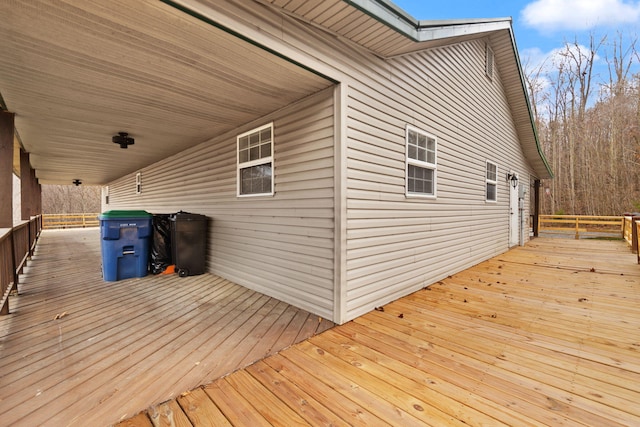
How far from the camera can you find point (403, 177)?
3721 millimetres

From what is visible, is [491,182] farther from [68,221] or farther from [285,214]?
[68,221]

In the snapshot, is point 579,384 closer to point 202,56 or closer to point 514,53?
point 202,56

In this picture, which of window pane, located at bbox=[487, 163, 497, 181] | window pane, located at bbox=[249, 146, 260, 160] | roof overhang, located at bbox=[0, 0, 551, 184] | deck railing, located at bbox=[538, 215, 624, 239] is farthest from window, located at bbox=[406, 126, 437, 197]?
deck railing, located at bbox=[538, 215, 624, 239]

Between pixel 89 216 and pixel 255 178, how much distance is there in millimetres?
20038

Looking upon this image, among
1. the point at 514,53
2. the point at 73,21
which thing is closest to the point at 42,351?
the point at 73,21

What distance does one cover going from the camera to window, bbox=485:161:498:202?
21.7ft

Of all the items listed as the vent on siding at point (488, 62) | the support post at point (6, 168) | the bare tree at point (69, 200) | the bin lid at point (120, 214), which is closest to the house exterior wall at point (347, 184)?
the vent on siding at point (488, 62)

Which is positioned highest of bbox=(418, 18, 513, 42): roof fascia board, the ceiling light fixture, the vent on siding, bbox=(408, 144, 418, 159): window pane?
the vent on siding

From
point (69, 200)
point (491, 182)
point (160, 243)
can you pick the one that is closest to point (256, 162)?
point (160, 243)

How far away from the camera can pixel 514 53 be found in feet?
21.0

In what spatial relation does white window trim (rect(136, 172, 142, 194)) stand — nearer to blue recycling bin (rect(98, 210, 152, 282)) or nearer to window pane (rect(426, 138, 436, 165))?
blue recycling bin (rect(98, 210, 152, 282))

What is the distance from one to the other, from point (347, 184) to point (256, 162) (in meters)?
1.74

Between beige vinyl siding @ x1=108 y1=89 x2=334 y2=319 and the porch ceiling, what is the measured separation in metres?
0.34

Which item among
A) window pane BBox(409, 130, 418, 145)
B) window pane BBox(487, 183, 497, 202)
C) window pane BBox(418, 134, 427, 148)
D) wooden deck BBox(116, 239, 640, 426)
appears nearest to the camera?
wooden deck BBox(116, 239, 640, 426)
